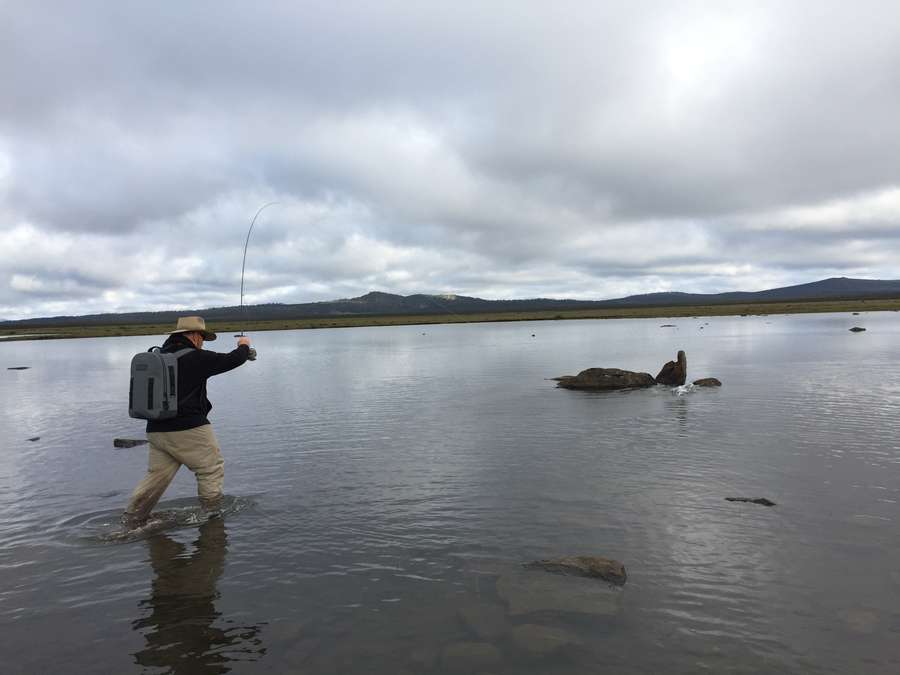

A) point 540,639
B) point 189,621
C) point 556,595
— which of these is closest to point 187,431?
point 189,621

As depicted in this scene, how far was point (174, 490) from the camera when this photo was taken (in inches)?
561

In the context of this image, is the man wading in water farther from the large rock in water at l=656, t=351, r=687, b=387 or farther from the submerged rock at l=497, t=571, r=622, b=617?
the large rock in water at l=656, t=351, r=687, b=387

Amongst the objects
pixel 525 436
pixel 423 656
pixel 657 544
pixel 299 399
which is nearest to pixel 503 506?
pixel 657 544

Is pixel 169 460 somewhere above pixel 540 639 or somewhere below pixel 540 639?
above

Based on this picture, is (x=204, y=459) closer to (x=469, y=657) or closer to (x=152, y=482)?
(x=152, y=482)

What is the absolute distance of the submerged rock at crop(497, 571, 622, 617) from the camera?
7777 mm

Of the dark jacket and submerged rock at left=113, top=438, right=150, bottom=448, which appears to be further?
submerged rock at left=113, top=438, right=150, bottom=448

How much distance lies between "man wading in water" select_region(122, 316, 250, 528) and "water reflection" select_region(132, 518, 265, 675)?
3.83ft

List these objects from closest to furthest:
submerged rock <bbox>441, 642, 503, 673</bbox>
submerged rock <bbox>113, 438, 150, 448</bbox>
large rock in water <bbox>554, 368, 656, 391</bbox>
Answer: submerged rock <bbox>441, 642, 503, 673</bbox> → submerged rock <bbox>113, 438, 150, 448</bbox> → large rock in water <bbox>554, 368, 656, 391</bbox>

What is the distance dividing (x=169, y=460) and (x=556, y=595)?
7556 mm

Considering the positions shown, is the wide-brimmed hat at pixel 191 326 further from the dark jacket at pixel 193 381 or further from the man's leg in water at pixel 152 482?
the man's leg in water at pixel 152 482

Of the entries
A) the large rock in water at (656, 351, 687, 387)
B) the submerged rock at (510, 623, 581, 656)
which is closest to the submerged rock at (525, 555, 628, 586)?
the submerged rock at (510, 623, 581, 656)

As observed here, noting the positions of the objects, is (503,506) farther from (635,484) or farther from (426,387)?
(426,387)

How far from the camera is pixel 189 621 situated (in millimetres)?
7734
